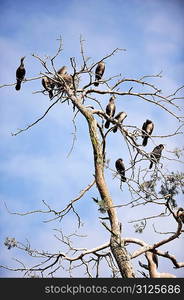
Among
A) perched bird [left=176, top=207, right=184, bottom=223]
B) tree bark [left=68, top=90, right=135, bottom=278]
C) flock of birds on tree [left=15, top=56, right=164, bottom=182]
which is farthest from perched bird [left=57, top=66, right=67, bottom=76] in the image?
perched bird [left=176, top=207, right=184, bottom=223]

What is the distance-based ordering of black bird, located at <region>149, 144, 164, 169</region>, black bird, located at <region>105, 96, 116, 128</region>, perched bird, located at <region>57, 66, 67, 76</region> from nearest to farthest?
black bird, located at <region>149, 144, 164, 169</region> < black bird, located at <region>105, 96, 116, 128</region> < perched bird, located at <region>57, 66, 67, 76</region>

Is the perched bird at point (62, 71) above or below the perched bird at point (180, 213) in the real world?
above

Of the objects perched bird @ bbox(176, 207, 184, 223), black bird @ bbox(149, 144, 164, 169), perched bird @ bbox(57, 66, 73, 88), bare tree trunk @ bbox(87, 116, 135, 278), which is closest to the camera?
bare tree trunk @ bbox(87, 116, 135, 278)

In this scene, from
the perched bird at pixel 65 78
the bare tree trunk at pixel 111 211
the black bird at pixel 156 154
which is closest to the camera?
the bare tree trunk at pixel 111 211

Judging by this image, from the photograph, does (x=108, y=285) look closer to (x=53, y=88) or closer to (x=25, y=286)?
(x=25, y=286)

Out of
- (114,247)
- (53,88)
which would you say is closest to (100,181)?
(114,247)

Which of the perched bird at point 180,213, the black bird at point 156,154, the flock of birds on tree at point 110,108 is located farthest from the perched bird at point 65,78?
the perched bird at point 180,213

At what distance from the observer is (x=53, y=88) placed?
7.08 metres

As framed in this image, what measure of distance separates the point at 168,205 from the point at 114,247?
82 cm

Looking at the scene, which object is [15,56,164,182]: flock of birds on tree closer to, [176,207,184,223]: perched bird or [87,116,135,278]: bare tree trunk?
[87,116,135,278]: bare tree trunk

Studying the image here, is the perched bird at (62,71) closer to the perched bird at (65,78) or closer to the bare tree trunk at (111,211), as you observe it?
the perched bird at (65,78)

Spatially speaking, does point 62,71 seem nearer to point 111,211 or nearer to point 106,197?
point 106,197

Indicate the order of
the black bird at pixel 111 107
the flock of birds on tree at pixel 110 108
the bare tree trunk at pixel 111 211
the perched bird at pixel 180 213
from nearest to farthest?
1. the bare tree trunk at pixel 111 211
2. the perched bird at pixel 180 213
3. the flock of birds on tree at pixel 110 108
4. the black bird at pixel 111 107

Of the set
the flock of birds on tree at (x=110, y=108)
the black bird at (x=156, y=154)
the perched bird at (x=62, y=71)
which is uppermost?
the perched bird at (x=62, y=71)
